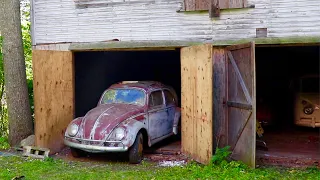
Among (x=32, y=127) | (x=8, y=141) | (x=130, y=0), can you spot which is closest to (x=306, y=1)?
(x=130, y=0)

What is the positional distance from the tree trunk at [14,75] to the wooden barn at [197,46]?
55 cm

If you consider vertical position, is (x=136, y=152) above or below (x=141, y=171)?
above

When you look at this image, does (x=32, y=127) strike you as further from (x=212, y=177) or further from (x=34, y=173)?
(x=212, y=177)

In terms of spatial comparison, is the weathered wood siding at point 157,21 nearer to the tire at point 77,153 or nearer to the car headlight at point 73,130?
the car headlight at point 73,130

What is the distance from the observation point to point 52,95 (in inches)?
368

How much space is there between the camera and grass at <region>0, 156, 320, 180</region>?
23.0 ft

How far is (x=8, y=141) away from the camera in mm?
10336

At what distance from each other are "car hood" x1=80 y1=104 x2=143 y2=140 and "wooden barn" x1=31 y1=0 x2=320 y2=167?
1265 millimetres

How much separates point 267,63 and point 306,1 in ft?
21.3

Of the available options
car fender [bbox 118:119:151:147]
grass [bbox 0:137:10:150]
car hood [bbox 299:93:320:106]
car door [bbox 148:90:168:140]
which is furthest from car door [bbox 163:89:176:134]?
grass [bbox 0:137:10:150]

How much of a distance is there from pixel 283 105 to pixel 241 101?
583cm

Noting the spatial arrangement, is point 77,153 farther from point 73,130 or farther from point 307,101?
point 307,101

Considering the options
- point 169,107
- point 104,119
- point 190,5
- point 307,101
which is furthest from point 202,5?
point 307,101

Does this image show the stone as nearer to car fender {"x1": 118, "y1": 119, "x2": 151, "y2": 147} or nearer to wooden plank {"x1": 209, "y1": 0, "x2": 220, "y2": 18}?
car fender {"x1": 118, "y1": 119, "x2": 151, "y2": 147}
